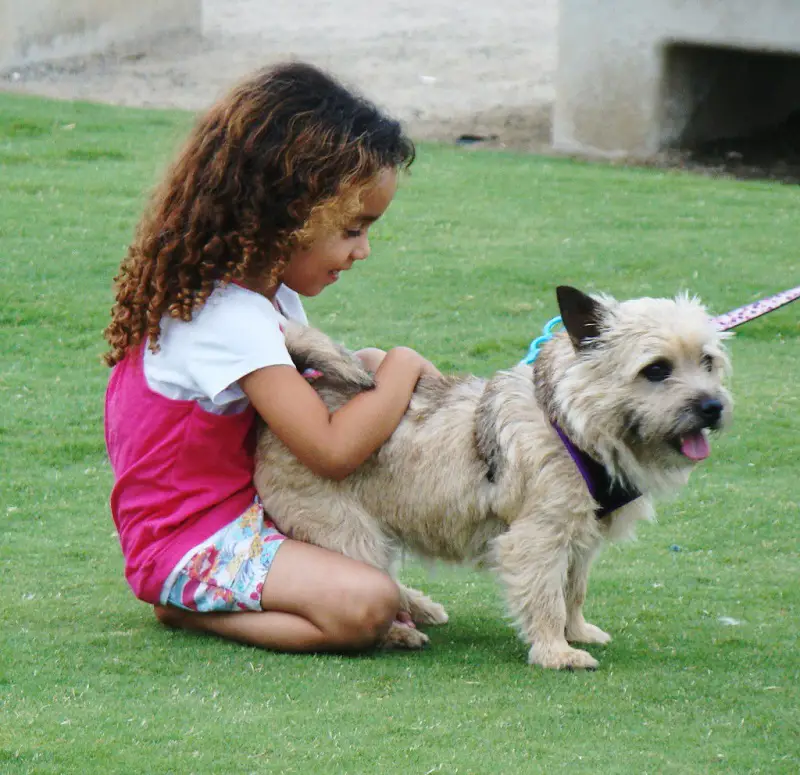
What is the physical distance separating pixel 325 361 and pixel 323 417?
31 centimetres

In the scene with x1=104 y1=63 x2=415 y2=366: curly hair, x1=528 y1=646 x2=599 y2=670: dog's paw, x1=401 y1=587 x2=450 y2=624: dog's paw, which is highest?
x1=104 y1=63 x2=415 y2=366: curly hair

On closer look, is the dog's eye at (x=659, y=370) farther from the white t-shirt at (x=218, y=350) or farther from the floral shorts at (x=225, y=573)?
the floral shorts at (x=225, y=573)

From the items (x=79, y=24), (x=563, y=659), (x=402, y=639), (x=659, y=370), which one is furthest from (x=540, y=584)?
(x=79, y=24)

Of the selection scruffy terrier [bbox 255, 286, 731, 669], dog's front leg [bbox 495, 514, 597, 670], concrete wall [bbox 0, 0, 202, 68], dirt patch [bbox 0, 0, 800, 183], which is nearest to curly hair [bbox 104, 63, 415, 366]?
scruffy terrier [bbox 255, 286, 731, 669]

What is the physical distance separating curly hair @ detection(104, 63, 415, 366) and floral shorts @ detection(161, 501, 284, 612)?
2.37ft

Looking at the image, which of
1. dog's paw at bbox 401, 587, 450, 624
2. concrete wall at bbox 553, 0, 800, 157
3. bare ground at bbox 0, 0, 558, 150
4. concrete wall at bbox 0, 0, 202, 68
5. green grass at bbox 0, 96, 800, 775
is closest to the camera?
green grass at bbox 0, 96, 800, 775

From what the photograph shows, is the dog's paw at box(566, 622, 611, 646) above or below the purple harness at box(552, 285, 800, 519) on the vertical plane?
below

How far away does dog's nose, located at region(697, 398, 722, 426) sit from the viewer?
4496 millimetres

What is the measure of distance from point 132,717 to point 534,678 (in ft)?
4.31

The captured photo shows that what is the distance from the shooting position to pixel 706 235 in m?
A: 11.9

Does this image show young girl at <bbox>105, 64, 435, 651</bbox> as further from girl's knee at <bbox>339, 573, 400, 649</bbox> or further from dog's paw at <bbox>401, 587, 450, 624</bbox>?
dog's paw at <bbox>401, 587, 450, 624</bbox>

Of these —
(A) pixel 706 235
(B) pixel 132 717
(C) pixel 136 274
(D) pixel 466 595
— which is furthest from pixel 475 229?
(B) pixel 132 717

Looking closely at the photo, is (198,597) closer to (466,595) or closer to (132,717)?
(132,717)

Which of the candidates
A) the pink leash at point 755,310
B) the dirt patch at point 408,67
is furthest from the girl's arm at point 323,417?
the dirt patch at point 408,67
